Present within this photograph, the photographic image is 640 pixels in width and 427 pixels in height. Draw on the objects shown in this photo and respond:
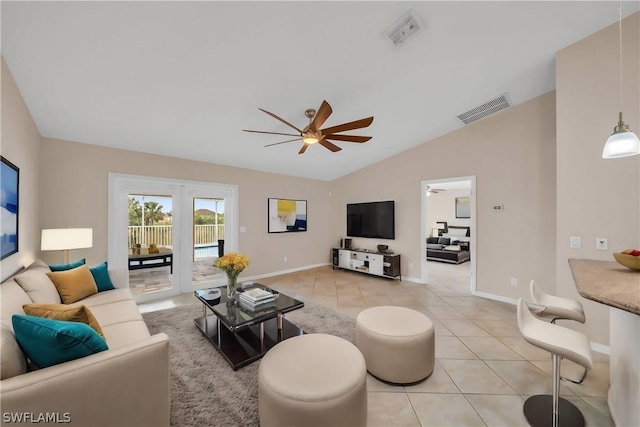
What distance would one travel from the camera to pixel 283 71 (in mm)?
2459

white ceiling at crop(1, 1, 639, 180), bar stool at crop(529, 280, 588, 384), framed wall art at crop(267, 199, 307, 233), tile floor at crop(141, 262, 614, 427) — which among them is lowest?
tile floor at crop(141, 262, 614, 427)

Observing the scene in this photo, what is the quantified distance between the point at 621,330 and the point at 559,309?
346 mm

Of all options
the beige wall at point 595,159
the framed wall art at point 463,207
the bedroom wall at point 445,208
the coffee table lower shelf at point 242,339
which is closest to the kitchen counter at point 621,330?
the beige wall at point 595,159

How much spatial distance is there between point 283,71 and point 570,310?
3.25 m

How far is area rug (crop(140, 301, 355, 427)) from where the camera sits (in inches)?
63.4

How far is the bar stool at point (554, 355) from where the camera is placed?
133 cm

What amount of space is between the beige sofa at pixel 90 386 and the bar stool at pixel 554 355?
2158 millimetres

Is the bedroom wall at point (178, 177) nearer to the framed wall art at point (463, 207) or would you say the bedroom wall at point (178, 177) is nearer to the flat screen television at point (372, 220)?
the flat screen television at point (372, 220)

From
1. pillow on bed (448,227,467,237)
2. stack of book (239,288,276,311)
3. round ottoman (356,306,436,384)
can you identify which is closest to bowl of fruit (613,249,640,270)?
round ottoman (356,306,436,384)

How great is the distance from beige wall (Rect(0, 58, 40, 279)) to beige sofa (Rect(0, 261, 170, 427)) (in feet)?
3.82

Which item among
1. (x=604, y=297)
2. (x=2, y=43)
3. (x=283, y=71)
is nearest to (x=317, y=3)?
(x=283, y=71)

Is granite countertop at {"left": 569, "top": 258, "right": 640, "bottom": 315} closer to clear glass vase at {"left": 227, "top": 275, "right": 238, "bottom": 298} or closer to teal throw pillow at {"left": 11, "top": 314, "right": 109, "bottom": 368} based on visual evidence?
teal throw pillow at {"left": 11, "top": 314, "right": 109, "bottom": 368}

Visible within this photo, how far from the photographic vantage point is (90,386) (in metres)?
1.13

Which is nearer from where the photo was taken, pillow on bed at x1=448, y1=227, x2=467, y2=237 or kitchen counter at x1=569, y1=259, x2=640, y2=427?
kitchen counter at x1=569, y1=259, x2=640, y2=427
